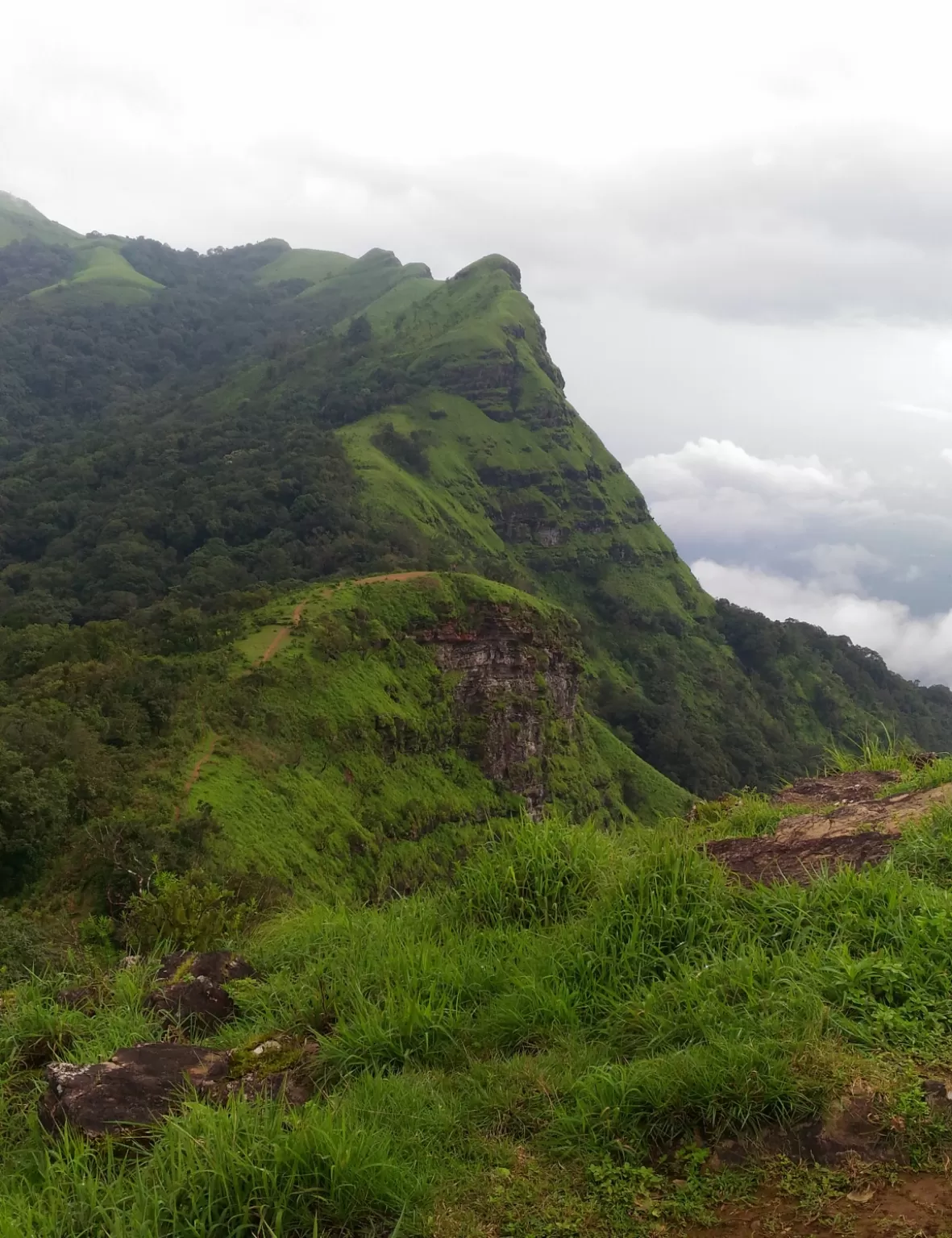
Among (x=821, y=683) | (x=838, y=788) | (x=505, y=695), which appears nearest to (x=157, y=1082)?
(x=838, y=788)

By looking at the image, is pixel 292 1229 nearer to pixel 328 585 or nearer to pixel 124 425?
pixel 328 585

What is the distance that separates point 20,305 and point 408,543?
453ft

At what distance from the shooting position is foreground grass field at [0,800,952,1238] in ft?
10.8

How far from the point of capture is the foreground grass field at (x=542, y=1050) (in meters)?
3.28

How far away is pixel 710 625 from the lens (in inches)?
3920

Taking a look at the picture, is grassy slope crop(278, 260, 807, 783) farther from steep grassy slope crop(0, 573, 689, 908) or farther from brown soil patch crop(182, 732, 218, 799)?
brown soil patch crop(182, 732, 218, 799)

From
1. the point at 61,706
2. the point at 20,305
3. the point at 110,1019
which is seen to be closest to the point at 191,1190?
the point at 110,1019

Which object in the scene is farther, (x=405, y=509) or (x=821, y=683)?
(x=821, y=683)

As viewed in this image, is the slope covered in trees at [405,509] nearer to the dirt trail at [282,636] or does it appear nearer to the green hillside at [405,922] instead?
the green hillside at [405,922]

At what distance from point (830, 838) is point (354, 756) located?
32.8m

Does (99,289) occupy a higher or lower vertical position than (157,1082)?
higher

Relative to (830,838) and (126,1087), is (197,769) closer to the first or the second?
(126,1087)

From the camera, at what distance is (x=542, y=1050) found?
14.3ft

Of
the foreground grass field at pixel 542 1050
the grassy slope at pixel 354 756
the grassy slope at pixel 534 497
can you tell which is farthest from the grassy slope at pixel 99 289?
the foreground grass field at pixel 542 1050
